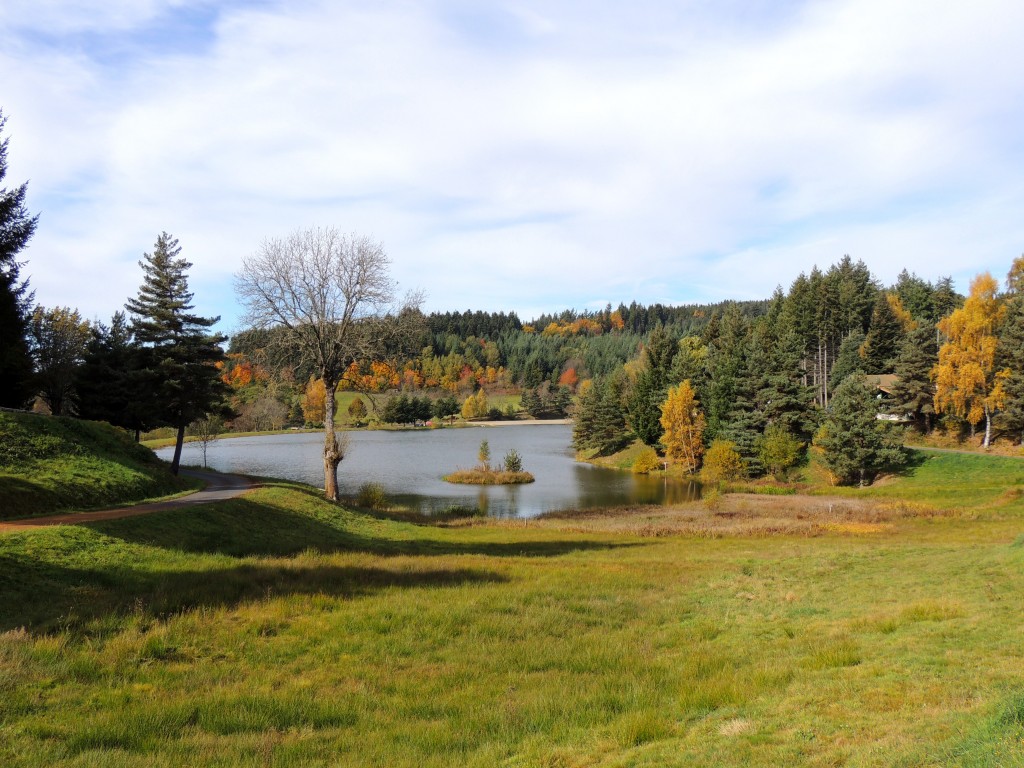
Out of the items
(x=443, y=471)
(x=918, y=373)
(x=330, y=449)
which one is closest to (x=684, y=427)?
(x=918, y=373)

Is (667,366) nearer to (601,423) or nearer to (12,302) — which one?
(601,423)

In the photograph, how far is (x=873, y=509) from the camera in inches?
1543

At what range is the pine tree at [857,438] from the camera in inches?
2003

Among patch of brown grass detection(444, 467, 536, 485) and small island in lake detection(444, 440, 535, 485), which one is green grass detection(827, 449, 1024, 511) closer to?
patch of brown grass detection(444, 467, 536, 485)

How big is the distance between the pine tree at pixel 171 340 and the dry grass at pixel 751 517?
70.5 ft

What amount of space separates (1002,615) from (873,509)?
1318 inches

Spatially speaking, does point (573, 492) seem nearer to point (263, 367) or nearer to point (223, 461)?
point (263, 367)

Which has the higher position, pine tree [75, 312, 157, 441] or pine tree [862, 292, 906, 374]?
pine tree [862, 292, 906, 374]

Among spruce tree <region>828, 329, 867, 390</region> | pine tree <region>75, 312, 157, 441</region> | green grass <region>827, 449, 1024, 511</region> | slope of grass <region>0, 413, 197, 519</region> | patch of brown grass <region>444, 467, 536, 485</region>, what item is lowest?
patch of brown grass <region>444, 467, 536, 485</region>

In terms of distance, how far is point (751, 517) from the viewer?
38625 mm

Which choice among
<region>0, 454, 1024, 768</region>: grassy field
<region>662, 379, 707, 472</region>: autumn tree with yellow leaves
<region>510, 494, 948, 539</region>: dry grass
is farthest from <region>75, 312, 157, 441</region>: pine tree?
<region>662, 379, 707, 472</region>: autumn tree with yellow leaves

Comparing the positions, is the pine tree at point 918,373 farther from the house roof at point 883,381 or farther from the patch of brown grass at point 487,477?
the patch of brown grass at point 487,477

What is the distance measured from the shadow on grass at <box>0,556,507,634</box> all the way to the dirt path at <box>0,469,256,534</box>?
3.20 m

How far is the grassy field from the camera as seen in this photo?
239 inches
